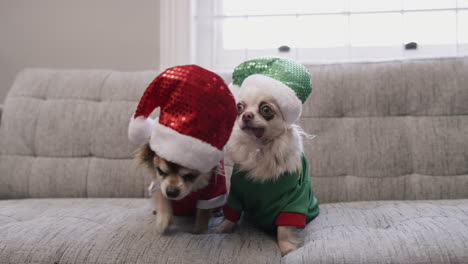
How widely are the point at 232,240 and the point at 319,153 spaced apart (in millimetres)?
650

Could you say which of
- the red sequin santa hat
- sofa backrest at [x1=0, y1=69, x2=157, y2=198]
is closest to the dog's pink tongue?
the red sequin santa hat

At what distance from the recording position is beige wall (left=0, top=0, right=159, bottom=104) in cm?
206

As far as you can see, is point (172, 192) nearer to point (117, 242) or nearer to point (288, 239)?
point (117, 242)

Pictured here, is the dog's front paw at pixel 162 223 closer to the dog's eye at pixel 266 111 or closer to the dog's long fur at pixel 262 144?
the dog's long fur at pixel 262 144

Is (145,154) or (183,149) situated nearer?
(183,149)

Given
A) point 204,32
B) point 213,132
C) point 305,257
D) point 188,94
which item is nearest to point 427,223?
point 305,257

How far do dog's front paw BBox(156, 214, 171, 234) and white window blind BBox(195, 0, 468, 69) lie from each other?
1271mm

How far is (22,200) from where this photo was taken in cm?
151

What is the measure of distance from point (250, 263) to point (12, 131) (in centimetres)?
132

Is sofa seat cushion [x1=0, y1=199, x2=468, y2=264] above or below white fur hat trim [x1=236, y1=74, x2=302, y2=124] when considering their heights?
below

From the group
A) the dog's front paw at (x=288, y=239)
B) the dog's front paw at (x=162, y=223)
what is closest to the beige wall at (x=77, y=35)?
the dog's front paw at (x=162, y=223)

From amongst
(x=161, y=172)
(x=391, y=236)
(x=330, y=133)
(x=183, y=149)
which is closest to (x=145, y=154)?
(x=161, y=172)

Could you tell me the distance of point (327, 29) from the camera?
2090 millimetres

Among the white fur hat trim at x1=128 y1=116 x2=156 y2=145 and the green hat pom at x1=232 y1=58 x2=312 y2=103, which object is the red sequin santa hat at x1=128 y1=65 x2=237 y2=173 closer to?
the white fur hat trim at x1=128 y1=116 x2=156 y2=145
